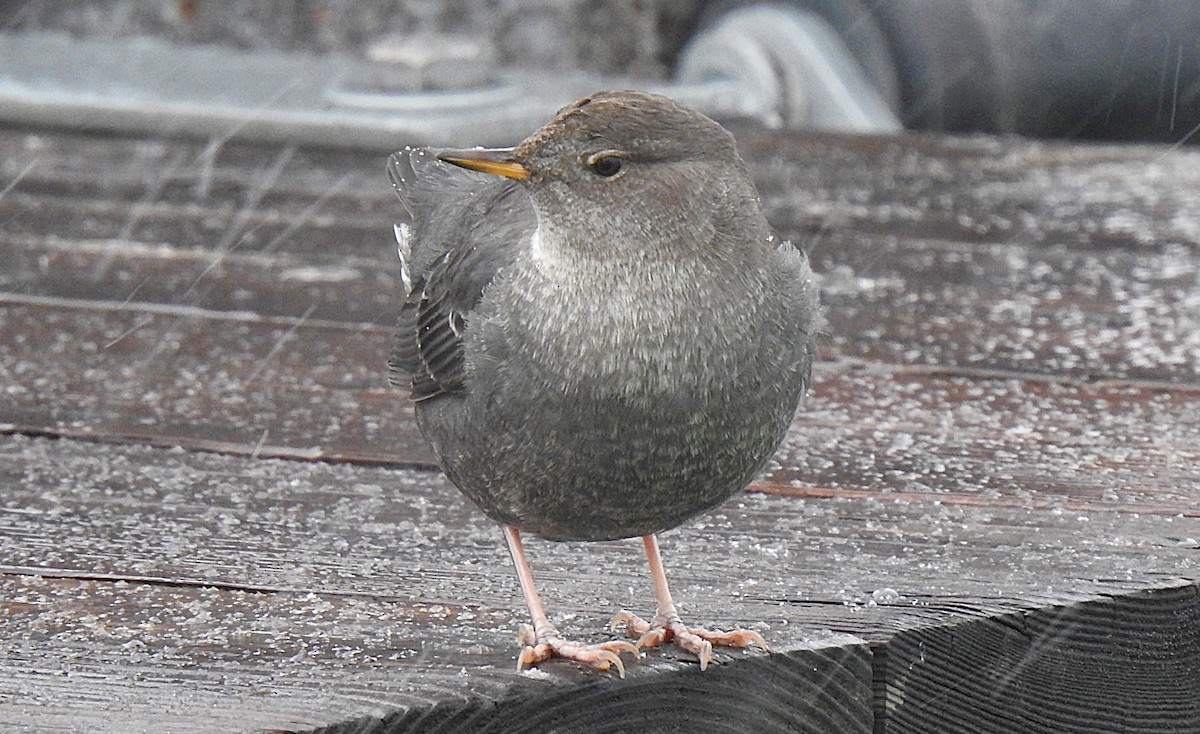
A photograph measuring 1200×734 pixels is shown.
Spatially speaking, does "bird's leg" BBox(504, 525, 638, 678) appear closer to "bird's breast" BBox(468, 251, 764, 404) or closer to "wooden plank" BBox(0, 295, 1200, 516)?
"bird's breast" BBox(468, 251, 764, 404)

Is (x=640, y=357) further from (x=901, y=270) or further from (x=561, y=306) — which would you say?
(x=901, y=270)

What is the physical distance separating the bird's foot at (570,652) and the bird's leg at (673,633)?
0.05 metres

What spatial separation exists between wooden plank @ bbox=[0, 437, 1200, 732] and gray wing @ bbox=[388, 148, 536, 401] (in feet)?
0.85

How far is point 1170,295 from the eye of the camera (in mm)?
3582

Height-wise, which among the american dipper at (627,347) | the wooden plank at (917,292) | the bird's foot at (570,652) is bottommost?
the bird's foot at (570,652)

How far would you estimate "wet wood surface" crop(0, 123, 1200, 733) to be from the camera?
192 cm

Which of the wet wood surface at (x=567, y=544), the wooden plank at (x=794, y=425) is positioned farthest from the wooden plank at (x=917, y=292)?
the wooden plank at (x=794, y=425)

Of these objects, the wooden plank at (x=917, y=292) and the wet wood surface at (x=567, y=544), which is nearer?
the wet wood surface at (x=567, y=544)

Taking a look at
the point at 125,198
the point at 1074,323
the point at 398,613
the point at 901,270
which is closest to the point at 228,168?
the point at 125,198

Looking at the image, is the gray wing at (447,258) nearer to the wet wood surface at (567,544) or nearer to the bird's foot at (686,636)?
the wet wood surface at (567,544)

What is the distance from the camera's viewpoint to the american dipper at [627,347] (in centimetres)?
194

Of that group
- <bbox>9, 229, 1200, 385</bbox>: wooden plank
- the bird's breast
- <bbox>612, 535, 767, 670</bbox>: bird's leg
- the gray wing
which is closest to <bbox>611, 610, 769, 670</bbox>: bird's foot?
<bbox>612, 535, 767, 670</bbox>: bird's leg

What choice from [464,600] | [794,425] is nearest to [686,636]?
[464,600]

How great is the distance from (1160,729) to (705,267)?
893 millimetres
